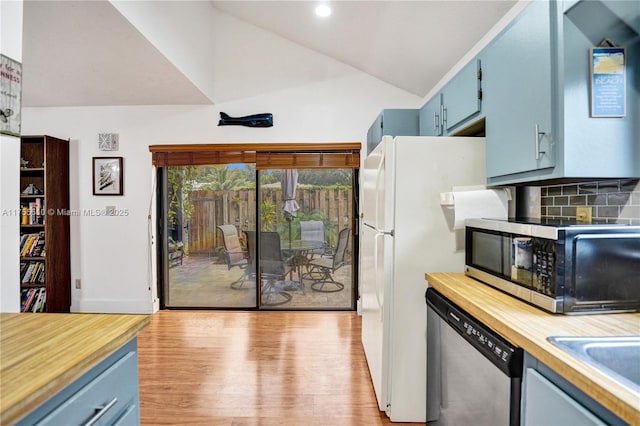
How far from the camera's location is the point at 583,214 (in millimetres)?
1513

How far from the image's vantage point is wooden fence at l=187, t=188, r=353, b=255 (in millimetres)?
3779

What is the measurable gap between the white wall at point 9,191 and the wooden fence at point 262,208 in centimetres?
259

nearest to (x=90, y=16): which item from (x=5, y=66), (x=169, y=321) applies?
(x=5, y=66)

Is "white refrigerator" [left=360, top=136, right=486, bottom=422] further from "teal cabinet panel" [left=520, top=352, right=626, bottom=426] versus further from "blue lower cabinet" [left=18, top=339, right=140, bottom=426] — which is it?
"blue lower cabinet" [left=18, top=339, right=140, bottom=426]

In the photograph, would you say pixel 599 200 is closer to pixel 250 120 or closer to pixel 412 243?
pixel 412 243

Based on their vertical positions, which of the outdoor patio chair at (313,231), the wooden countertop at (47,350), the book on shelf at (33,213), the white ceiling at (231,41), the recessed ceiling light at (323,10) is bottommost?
the wooden countertop at (47,350)

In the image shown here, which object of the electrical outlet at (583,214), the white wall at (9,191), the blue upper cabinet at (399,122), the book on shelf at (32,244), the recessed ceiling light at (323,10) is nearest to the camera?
the white wall at (9,191)

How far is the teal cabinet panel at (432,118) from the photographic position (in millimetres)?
2363

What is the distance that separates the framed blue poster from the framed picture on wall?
4087 mm

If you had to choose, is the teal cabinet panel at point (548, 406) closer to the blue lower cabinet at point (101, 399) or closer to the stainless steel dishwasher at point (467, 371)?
the stainless steel dishwasher at point (467, 371)

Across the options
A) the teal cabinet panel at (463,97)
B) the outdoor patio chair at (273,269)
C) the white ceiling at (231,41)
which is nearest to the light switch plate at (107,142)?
the white ceiling at (231,41)

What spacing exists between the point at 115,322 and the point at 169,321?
2749mm

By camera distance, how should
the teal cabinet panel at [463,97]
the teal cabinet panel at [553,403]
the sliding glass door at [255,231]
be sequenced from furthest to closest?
1. the sliding glass door at [255,231]
2. the teal cabinet panel at [463,97]
3. the teal cabinet panel at [553,403]

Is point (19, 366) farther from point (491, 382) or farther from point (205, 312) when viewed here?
point (205, 312)
